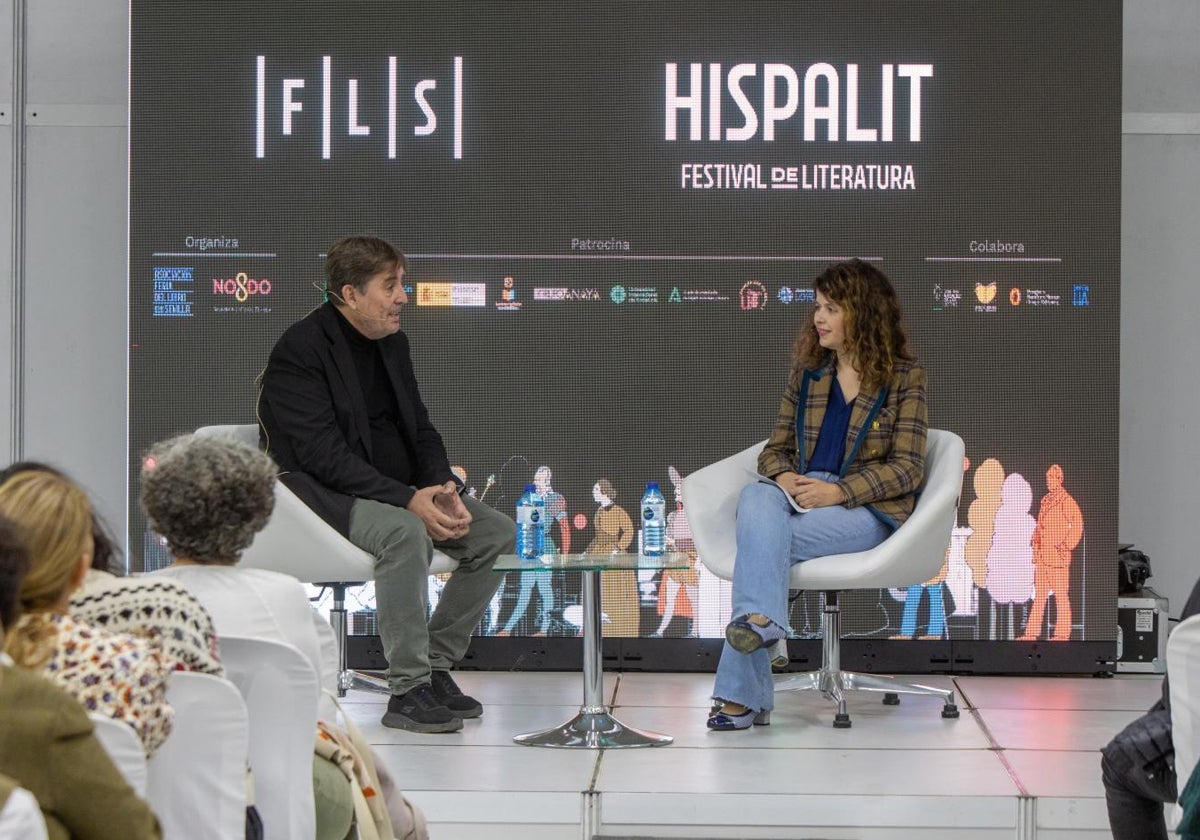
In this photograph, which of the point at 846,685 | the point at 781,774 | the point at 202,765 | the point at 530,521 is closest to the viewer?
the point at 202,765

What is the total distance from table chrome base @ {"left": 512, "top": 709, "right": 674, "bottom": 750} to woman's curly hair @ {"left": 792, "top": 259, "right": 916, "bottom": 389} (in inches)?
45.4

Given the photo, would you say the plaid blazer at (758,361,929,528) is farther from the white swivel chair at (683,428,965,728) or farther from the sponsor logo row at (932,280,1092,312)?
the sponsor logo row at (932,280,1092,312)

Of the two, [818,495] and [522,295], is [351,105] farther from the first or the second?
[818,495]

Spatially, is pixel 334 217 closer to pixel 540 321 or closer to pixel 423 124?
pixel 423 124

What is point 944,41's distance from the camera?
16.0ft

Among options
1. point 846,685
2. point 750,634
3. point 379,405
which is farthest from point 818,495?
point 379,405

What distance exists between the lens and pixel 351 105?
4902mm

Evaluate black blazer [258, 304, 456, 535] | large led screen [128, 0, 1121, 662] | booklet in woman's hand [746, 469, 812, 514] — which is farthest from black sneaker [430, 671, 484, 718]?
booklet in woman's hand [746, 469, 812, 514]

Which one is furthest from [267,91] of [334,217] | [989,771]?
[989,771]

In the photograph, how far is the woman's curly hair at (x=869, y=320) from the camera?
4074 mm

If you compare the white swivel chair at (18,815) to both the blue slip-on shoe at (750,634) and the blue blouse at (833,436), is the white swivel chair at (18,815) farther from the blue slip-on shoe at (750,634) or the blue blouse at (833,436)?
the blue blouse at (833,436)

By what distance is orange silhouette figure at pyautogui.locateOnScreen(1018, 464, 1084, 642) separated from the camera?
483 centimetres

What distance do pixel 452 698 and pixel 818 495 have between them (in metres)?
1.15

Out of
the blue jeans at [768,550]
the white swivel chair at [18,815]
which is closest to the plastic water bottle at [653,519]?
the blue jeans at [768,550]
